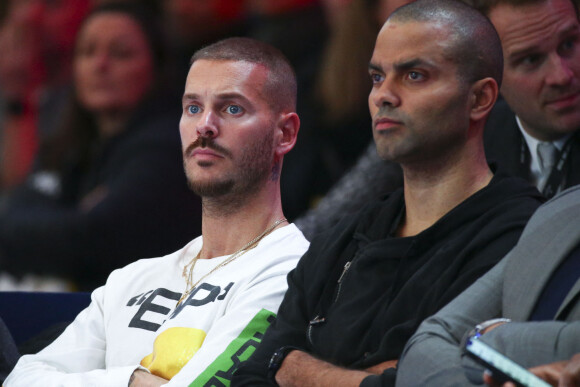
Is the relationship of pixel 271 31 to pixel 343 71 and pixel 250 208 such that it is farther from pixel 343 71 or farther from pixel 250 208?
pixel 250 208

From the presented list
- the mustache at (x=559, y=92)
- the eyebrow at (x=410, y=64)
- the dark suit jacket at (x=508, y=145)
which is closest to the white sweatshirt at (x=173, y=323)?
the eyebrow at (x=410, y=64)

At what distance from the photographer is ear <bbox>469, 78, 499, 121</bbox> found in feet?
6.71

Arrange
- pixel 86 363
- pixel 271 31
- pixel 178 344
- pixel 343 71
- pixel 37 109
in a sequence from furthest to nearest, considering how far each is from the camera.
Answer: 1. pixel 37 109
2. pixel 271 31
3. pixel 343 71
4. pixel 86 363
5. pixel 178 344

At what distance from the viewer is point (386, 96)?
2.05 metres

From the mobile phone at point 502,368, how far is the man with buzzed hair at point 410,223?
0.48m

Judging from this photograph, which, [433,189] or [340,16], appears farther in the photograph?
[340,16]

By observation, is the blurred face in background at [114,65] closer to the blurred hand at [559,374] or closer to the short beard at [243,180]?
the short beard at [243,180]

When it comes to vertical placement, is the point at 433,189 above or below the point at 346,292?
above

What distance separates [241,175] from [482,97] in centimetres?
66

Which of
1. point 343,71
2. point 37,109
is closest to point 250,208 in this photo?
point 343,71

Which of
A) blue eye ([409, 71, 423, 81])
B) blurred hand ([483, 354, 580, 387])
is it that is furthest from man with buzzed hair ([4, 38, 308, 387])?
blurred hand ([483, 354, 580, 387])

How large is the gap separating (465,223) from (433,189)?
0.13m

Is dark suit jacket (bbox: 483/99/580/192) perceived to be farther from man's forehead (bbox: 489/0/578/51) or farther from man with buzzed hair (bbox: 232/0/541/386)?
man with buzzed hair (bbox: 232/0/541/386)

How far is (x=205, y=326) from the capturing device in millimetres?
2238
